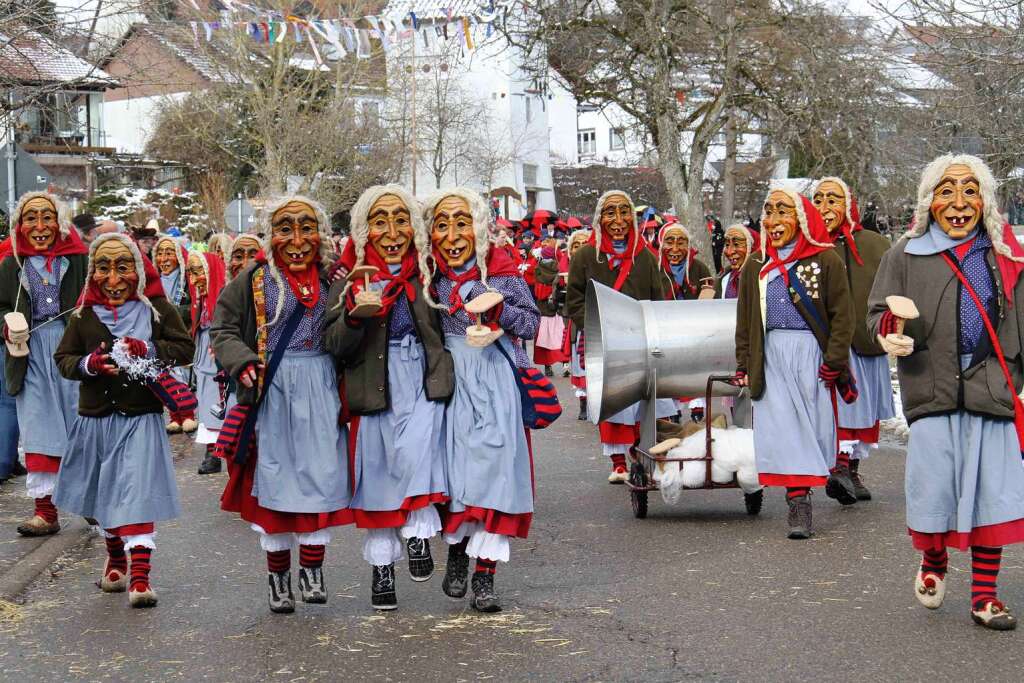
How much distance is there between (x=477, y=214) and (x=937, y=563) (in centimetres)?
255

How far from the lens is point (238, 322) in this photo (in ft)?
23.2

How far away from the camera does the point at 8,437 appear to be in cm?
1064

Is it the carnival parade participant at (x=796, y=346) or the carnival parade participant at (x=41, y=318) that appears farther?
the carnival parade participant at (x=41, y=318)

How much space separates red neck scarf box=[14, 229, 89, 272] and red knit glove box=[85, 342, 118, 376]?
2178mm

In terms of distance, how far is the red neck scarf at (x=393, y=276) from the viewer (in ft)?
23.0

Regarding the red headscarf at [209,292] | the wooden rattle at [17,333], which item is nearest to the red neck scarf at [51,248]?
the wooden rattle at [17,333]

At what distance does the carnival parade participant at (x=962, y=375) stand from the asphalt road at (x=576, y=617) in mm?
337

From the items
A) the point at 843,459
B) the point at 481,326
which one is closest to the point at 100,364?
the point at 481,326

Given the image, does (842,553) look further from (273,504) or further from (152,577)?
(152,577)

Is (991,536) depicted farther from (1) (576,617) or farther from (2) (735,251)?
(2) (735,251)

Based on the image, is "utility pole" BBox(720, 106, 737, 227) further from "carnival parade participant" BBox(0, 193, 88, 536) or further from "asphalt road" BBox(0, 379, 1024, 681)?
"asphalt road" BBox(0, 379, 1024, 681)

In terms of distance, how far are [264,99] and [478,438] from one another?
133 feet

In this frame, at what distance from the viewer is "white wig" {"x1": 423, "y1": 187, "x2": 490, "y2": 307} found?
7098 millimetres

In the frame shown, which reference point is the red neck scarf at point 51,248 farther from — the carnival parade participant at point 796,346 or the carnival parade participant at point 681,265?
the carnival parade participant at point 681,265
